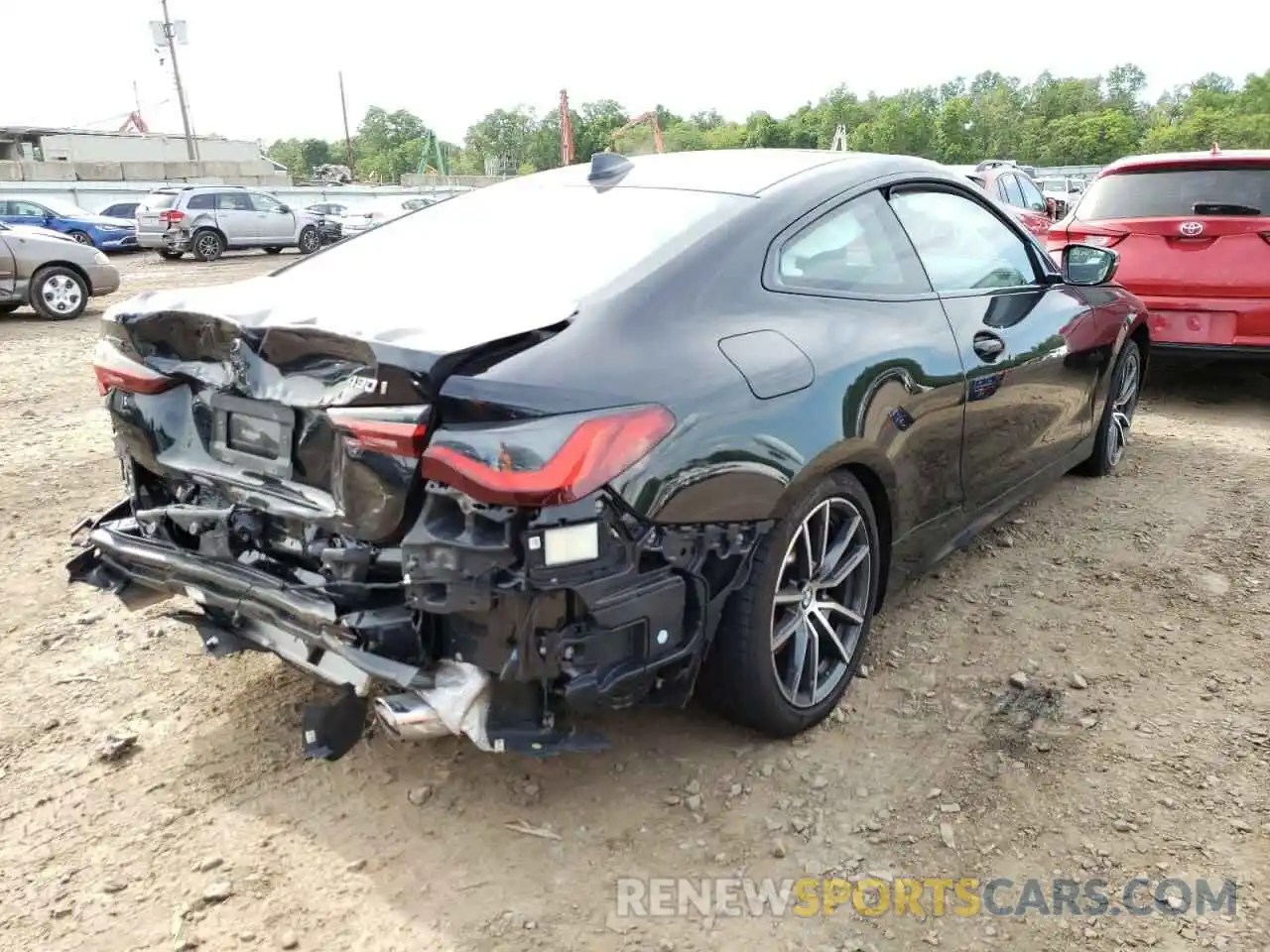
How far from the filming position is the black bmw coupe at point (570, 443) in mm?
2123

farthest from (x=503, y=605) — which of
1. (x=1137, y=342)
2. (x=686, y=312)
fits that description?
(x=1137, y=342)

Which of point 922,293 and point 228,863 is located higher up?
point 922,293

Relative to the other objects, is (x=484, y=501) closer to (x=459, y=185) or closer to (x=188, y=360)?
(x=188, y=360)

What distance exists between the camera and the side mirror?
4301 mm

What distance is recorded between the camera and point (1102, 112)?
271 ft

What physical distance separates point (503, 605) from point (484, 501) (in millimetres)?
228

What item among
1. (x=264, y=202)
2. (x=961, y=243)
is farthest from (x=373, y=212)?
(x=961, y=243)

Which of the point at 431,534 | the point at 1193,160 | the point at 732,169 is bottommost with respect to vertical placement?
the point at 431,534

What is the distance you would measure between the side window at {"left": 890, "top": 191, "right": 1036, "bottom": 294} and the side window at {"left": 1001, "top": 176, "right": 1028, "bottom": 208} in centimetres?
862

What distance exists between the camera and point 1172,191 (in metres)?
6.35

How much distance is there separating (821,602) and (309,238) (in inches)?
924

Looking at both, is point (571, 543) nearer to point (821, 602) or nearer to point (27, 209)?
point (821, 602)

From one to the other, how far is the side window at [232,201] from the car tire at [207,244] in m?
0.62

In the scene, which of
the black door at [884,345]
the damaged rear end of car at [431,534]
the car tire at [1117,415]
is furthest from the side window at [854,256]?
the car tire at [1117,415]
